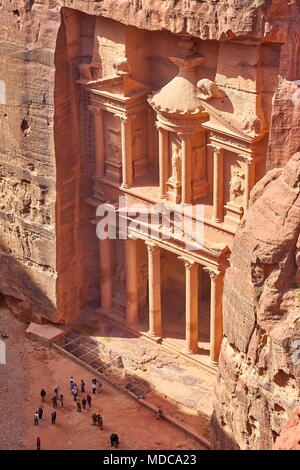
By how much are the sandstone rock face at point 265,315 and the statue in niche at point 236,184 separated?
5424 millimetres

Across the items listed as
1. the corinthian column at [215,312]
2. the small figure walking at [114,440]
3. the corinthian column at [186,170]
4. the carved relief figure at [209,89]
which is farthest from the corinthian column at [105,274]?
the carved relief figure at [209,89]

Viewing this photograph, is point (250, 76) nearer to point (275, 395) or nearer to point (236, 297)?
point (236, 297)

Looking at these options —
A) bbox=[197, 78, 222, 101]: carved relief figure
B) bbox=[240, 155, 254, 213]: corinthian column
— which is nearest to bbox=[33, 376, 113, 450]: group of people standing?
bbox=[240, 155, 254, 213]: corinthian column

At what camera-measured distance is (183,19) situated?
110 feet

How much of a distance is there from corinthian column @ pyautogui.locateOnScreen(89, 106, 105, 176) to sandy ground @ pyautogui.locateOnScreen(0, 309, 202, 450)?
671 cm

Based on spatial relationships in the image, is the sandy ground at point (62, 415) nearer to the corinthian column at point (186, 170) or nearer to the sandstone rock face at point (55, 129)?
the sandstone rock face at point (55, 129)

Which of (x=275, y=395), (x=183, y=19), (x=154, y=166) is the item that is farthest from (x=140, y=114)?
(x=275, y=395)

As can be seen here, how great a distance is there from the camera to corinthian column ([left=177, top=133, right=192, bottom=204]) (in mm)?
35625

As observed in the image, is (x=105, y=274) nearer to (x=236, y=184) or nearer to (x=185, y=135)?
(x=185, y=135)

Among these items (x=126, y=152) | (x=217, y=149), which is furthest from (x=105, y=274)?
(x=217, y=149)

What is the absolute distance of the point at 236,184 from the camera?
3497 centimetres

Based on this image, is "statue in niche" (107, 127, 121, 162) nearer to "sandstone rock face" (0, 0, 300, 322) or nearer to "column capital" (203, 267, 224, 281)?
"sandstone rock face" (0, 0, 300, 322)

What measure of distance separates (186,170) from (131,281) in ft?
17.5

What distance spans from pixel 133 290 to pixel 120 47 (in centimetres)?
866
